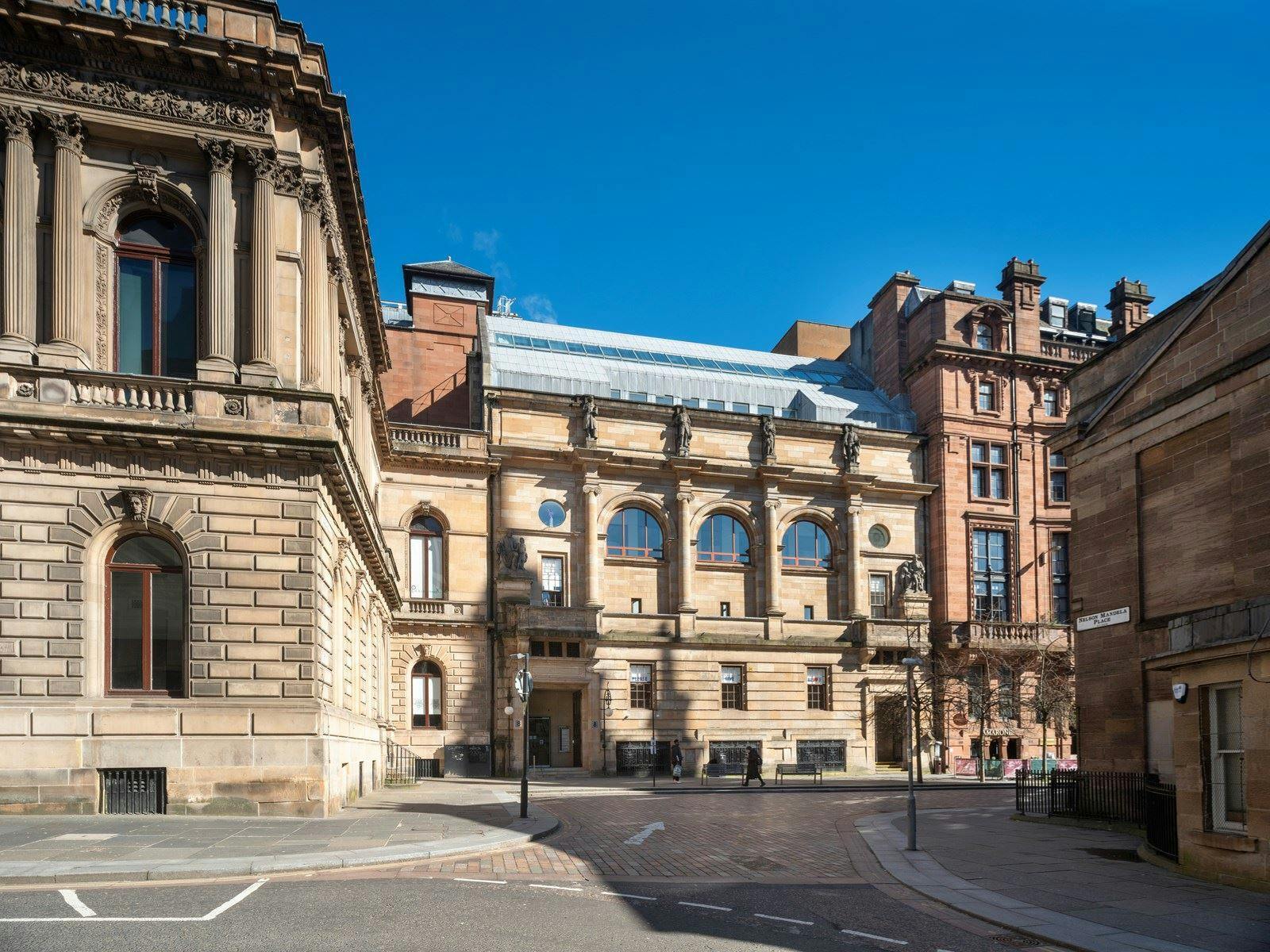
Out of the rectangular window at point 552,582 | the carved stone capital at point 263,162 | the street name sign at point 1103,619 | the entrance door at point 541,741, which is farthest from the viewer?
the rectangular window at point 552,582

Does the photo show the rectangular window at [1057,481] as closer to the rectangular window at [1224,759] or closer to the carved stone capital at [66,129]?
the rectangular window at [1224,759]

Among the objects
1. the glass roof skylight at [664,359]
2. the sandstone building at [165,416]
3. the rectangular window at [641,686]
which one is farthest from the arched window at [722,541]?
the sandstone building at [165,416]

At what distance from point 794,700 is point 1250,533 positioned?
96.9 ft

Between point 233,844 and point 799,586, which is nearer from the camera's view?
point 233,844

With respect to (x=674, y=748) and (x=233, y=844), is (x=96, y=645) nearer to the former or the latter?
(x=233, y=844)

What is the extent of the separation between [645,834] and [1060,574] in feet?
124

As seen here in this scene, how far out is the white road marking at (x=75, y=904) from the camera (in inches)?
424

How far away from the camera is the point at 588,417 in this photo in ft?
146

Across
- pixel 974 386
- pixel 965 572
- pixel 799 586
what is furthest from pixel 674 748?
pixel 974 386

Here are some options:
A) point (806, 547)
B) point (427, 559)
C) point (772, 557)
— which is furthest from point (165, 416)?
point (806, 547)

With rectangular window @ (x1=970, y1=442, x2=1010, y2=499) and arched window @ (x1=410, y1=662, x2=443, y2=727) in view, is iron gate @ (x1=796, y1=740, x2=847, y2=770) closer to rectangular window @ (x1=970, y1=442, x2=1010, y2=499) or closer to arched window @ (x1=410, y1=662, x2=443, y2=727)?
rectangular window @ (x1=970, y1=442, x2=1010, y2=499)

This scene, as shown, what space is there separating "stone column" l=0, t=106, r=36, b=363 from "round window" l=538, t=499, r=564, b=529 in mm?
26101

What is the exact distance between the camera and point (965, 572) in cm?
4897

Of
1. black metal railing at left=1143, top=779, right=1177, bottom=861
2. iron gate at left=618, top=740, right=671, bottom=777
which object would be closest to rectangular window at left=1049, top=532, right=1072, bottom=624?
iron gate at left=618, top=740, right=671, bottom=777
